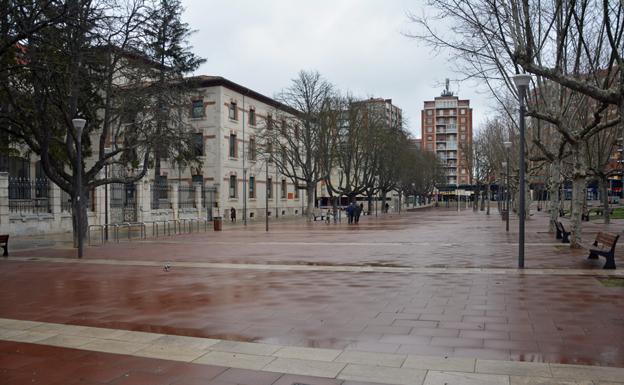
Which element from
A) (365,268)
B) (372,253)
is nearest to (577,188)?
(372,253)

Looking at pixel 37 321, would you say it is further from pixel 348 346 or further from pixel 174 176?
pixel 174 176

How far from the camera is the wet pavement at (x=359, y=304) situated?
246 inches

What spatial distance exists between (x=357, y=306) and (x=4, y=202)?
77.3 ft

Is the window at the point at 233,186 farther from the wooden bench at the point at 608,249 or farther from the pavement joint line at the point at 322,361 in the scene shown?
the pavement joint line at the point at 322,361

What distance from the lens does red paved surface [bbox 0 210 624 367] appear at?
6.23m

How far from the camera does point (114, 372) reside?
17.3ft

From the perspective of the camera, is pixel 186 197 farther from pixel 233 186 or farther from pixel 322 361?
pixel 322 361

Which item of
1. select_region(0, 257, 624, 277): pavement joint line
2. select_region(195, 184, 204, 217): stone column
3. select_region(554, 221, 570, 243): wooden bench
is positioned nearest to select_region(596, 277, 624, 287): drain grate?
select_region(0, 257, 624, 277): pavement joint line

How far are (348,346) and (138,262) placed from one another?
1060cm

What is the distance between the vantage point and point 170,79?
2394cm

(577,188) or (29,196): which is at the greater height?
(577,188)

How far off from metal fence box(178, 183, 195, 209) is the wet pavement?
26.6 meters

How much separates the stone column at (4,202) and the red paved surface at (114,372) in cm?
2245

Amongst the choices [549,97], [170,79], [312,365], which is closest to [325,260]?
[312,365]
